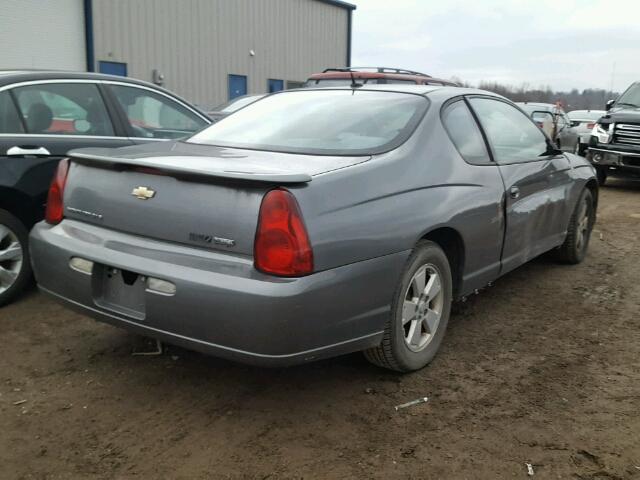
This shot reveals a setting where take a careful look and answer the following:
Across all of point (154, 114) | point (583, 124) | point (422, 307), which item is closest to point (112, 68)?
point (154, 114)

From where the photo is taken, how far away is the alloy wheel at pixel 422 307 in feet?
10.5

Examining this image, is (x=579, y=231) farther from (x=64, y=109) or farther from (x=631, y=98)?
(x=631, y=98)

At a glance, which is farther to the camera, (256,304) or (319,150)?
(319,150)

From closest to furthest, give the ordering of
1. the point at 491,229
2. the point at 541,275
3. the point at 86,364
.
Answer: the point at 86,364, the point at 491,229, the point at 541,275

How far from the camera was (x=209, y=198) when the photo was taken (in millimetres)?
2652

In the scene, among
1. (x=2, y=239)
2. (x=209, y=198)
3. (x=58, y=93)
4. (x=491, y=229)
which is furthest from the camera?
(x=58, y=93)

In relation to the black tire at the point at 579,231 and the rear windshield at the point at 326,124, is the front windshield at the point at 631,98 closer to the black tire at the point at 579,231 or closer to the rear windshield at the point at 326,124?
the black tire at the point at 579,231

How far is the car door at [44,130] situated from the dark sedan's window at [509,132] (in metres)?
2.74

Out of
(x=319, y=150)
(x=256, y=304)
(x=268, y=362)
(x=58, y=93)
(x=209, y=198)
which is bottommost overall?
(x=268, y=362)

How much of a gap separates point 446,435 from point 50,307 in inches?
114

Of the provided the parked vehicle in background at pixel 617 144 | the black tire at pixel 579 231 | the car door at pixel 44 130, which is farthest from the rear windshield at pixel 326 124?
the parked vehicle in background at pixel 617 144

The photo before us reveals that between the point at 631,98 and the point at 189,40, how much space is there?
11577 mm

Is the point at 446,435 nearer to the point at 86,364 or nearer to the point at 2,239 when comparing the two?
the point at 86,364

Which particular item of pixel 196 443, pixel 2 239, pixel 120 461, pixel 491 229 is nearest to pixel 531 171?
pixel 491 229
